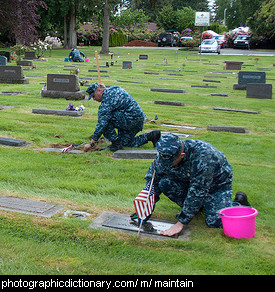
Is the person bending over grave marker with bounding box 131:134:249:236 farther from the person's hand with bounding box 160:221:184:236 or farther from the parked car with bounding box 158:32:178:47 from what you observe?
the parked car with bounding box 158:32:178:47

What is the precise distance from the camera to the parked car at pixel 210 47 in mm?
44438

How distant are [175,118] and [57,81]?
203 inches

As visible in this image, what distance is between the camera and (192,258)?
4320mm

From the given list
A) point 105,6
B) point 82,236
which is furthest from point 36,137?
point 105,6

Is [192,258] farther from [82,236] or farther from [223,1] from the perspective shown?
[223,1]

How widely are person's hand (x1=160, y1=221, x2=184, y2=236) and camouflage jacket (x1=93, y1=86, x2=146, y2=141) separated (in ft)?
11.2

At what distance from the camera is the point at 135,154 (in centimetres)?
800

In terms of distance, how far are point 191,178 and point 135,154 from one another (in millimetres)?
3375

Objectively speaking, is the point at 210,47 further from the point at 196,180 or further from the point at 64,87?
the point at 196,180

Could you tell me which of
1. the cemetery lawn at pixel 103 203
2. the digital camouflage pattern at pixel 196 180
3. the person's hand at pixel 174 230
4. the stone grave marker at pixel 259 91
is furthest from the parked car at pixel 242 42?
the person's hand at pixel 174 230

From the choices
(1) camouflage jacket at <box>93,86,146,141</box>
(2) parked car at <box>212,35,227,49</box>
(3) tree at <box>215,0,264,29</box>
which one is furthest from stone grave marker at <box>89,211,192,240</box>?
(3) tree at <box>215,0,264,29</box>

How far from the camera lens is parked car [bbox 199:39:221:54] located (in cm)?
4444

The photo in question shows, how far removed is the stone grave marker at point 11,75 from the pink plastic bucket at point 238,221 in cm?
1582
